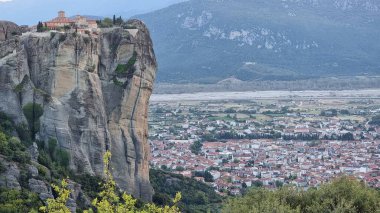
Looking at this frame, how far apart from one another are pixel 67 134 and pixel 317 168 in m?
39.3

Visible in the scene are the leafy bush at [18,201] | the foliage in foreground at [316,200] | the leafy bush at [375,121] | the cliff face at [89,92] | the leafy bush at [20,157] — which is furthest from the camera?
the leafy bush at [375,121]

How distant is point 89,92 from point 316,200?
50.6ft

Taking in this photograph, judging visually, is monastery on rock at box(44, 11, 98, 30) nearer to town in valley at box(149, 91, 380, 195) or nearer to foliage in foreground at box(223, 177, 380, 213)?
town in valley at box(149, 91, 380, 195)

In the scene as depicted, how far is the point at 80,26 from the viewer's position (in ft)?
111

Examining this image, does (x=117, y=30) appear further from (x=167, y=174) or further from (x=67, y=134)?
(x=167, y=174)

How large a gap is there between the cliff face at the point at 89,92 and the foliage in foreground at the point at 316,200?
41.1 feet

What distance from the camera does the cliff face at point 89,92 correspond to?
30203 mm

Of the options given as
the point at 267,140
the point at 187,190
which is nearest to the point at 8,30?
the point at 187,190

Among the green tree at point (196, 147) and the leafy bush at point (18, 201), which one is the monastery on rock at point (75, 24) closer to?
the leafy bush at point (18, 201)

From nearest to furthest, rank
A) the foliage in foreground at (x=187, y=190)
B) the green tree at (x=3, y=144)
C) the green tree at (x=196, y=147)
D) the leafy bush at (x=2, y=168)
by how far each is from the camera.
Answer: the leafy bush at (x=2, y=168) → the green tree at (x=3, y=144) → the foliage in foreground at (x=187, y=190) → the green tree at (x=196, y=147)

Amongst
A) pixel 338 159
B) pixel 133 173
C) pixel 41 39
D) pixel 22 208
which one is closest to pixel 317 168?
pixel 338 159

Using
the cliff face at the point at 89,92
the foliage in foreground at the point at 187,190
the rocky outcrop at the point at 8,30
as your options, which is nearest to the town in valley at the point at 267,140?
the foliage in foreground at the point at 187,190

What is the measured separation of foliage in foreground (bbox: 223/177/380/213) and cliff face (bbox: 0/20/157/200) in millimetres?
12538

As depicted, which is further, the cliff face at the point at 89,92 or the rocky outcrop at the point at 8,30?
the rocky outcrop at the point at 8,30
